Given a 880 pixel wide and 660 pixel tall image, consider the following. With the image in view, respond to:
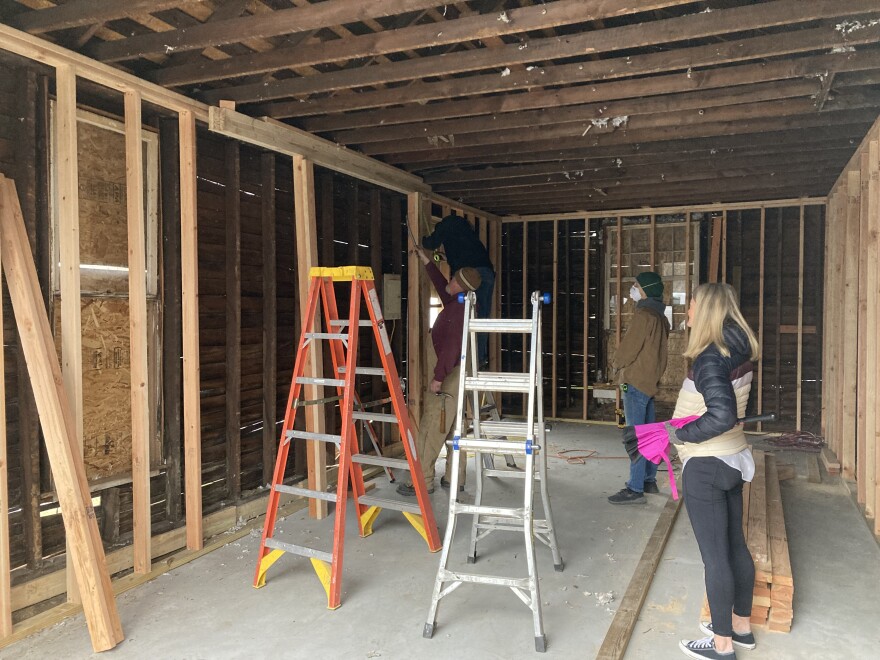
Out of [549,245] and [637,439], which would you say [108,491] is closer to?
[637,439]

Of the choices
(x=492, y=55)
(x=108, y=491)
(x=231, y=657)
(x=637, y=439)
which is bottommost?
(x=231, y=657)

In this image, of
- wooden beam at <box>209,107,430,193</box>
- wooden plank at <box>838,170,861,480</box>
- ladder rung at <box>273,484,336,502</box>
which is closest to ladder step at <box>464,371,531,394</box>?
ladder rung at <box>273,484,336,502</box>

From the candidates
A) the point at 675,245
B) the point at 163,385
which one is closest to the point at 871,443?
the point at 675,245

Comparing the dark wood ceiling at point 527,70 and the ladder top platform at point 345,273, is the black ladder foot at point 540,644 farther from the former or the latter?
the dark wood ceiling at point 527,70

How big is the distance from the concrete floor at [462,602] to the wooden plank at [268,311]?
568 mm

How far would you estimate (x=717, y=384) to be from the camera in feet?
7.89

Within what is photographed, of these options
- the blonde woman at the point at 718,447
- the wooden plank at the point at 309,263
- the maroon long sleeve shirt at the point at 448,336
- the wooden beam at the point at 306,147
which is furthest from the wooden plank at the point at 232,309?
the blonde woman at the point at 718,447

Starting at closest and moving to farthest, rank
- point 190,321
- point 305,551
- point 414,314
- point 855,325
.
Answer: point 305,551 → point 190,321 → point 855,325 → point 414,314

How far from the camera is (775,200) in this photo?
276 inches

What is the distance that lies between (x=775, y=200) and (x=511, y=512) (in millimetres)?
5923

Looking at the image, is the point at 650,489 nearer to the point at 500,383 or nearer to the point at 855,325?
the point at 855,325

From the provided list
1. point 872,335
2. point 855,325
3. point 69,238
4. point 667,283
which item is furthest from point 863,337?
point 69,238

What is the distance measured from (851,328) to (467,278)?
328 centimetres

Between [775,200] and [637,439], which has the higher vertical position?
[775,200]
